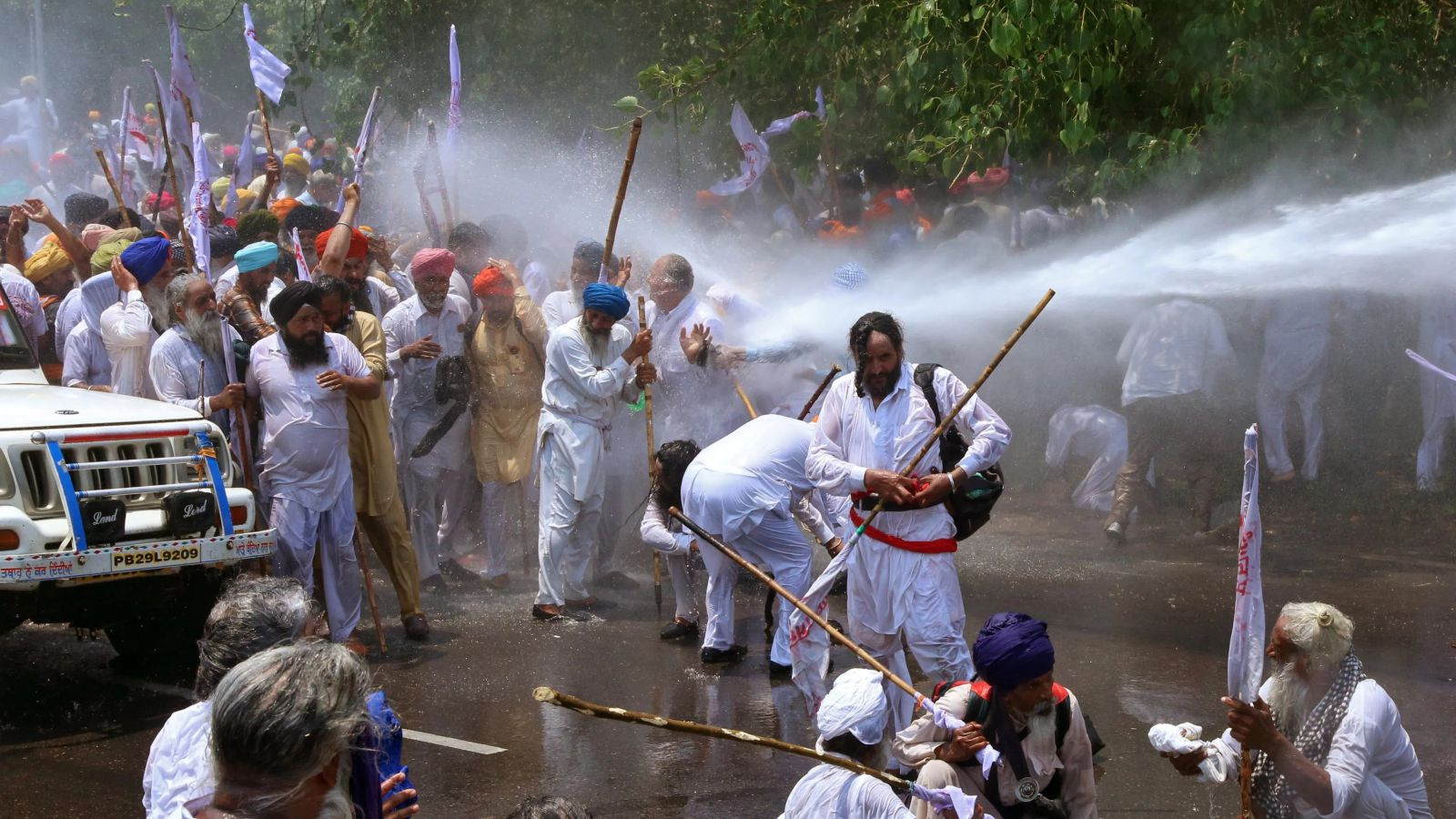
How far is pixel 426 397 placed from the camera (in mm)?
10750

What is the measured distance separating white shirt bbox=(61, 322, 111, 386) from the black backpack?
5.41m

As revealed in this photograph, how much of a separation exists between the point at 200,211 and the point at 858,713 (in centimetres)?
631

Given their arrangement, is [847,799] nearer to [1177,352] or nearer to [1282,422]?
[1177,352]

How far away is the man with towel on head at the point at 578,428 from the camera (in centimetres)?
969

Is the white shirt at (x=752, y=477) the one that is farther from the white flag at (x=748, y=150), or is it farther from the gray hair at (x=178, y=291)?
the white flag at (x=748, y=150)

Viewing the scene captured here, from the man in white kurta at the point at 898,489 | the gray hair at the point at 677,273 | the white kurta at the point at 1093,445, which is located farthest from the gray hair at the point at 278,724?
the white kurta at the point at 1093,445

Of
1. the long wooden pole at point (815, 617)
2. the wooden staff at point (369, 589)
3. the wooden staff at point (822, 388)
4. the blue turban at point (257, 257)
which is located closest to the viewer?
the long wooden pole at point (815, 617)

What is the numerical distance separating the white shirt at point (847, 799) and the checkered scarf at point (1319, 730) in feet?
3.63

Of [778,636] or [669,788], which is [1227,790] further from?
[778,636]

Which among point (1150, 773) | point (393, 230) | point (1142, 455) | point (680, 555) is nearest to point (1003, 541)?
point (1142, 455)

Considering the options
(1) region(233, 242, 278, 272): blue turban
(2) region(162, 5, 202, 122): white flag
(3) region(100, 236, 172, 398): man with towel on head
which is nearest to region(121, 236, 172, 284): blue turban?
(3) region(100, 236, 172, 398): man with towel on head

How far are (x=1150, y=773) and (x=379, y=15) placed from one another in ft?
47.1

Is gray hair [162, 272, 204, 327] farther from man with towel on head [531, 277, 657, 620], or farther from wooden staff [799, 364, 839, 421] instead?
wooden staff [799, 364, 839, 421]

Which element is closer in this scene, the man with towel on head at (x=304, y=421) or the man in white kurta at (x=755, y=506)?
the man in white kurta at (x=755, y=506)
